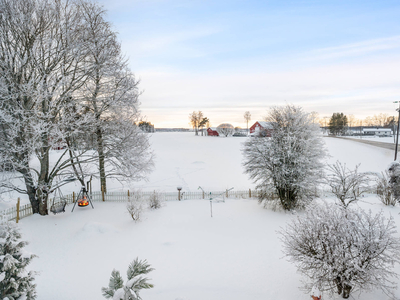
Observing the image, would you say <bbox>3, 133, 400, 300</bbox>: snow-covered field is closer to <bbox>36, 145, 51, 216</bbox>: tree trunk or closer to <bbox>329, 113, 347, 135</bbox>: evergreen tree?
<bbox>36, 145, 51, 216</bbox>: tree trunk

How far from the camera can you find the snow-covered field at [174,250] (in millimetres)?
6730

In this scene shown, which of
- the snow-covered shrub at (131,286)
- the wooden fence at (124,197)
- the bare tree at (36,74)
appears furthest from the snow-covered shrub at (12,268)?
the wooden fence at (124,197)

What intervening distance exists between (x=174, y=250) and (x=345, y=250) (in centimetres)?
586

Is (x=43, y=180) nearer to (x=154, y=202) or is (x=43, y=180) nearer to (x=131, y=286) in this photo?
(x=154, y=202)

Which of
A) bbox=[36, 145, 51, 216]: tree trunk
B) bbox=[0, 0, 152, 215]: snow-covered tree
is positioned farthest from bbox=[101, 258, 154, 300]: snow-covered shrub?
bbox=[36, 145, 51, 216]: tree trunk

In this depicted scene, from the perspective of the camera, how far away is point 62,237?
9.91 m

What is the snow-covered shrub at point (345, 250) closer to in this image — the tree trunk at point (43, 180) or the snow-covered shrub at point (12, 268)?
the snow-covered shrub at point (12, 268)

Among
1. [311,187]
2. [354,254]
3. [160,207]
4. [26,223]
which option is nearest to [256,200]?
[311,187]

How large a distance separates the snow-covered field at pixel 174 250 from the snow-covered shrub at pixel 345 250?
1.09m

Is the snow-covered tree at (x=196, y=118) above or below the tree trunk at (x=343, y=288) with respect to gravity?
above

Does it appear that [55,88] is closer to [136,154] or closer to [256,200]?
[136,154]

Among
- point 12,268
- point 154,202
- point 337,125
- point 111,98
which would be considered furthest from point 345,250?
point 337,125

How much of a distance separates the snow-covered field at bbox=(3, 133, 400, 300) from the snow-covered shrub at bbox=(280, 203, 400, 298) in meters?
1.09

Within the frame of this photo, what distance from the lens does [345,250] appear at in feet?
18.9
